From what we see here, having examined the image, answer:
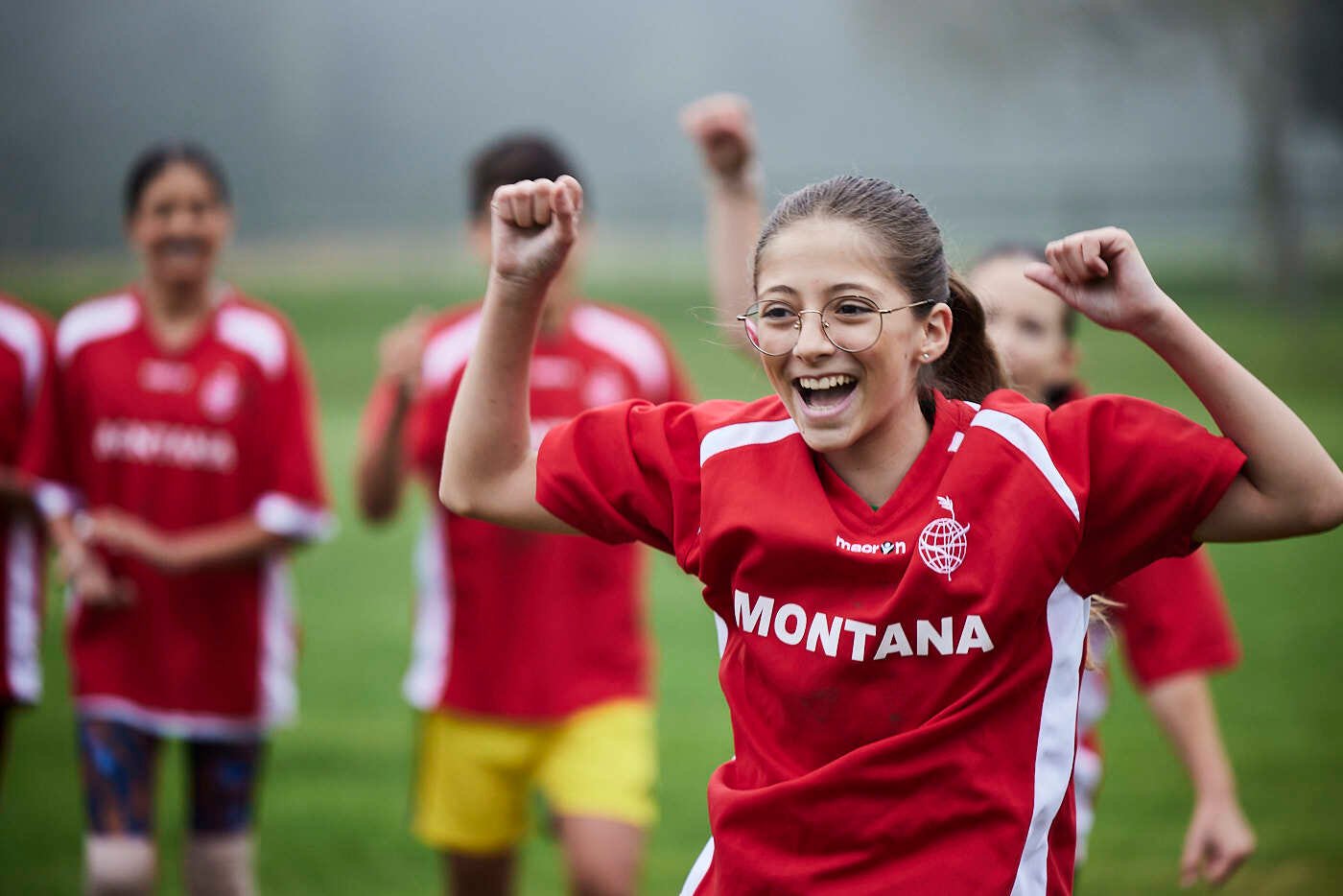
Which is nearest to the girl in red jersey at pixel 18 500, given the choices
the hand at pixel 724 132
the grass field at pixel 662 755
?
the grass field at pixel 662 755

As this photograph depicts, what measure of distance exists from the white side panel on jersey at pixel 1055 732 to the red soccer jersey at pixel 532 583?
214cm

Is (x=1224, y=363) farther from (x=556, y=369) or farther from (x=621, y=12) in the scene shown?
(x=621, y=12)

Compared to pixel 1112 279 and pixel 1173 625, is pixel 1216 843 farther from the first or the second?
pixel 1112 279

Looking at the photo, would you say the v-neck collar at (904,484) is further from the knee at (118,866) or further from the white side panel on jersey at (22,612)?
the white side panel on jersey at (22,612)

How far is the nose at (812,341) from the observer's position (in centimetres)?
214

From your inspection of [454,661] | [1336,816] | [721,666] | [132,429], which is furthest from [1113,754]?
[721,666]

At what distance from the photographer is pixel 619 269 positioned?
28859 millimetres

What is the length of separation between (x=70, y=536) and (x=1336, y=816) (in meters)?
4.70

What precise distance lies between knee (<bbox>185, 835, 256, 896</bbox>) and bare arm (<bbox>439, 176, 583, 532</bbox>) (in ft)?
7.57

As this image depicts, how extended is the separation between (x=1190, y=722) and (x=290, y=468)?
2494 mm

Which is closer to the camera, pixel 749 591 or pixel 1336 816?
pixel 749 591

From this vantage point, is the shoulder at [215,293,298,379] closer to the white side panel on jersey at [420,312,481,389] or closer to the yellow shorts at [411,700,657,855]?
the white side panel on jersey at [420,312,481,389]

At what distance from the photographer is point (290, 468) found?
4.33 m

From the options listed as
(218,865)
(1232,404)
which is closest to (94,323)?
(218,865)
